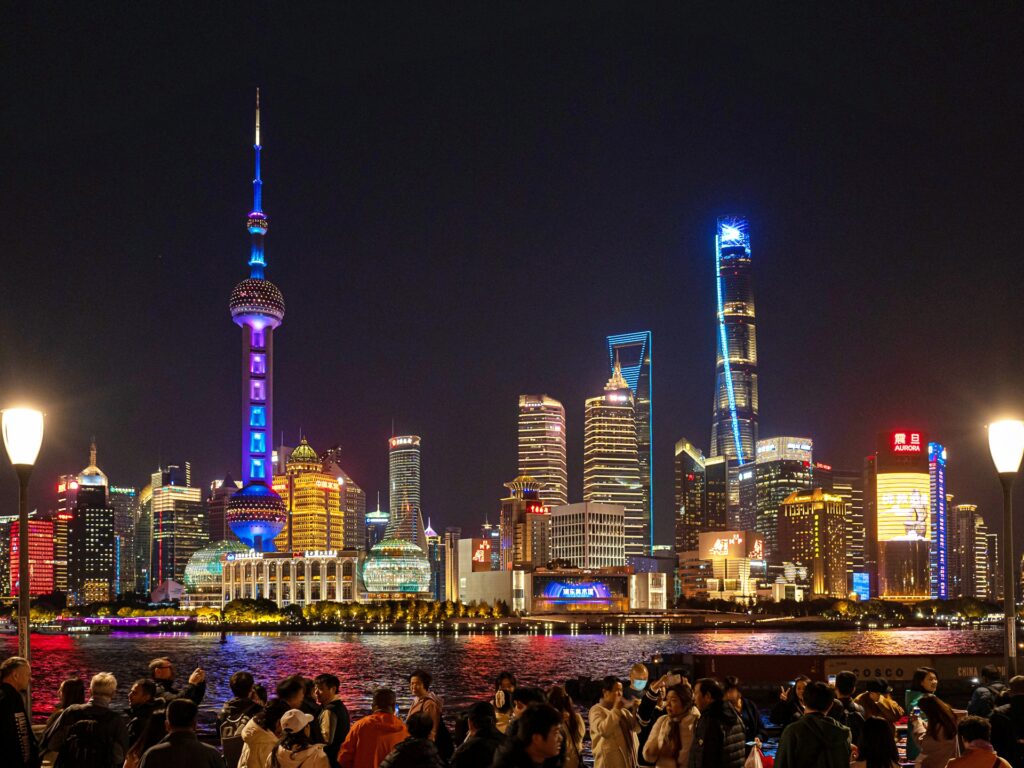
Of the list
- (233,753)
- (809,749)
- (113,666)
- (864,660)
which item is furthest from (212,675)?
(809,749)

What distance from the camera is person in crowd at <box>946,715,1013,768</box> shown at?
10484 millimetres

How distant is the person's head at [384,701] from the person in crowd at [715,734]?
3220 millimetres

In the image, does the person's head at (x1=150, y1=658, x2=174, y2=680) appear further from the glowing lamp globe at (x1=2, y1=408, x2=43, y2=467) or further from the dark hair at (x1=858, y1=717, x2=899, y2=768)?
the dark hair at (x1=858, y1=717, x2=899, y2=768)

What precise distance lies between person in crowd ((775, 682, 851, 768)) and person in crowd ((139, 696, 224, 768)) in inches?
209

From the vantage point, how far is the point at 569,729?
499 inches

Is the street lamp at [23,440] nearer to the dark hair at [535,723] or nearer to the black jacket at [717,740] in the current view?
the black jacket at [717,740]

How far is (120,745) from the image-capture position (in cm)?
1160

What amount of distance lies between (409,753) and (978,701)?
10.1 metres

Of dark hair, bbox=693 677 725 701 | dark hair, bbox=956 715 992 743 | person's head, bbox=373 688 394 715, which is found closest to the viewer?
dark hair, bbox=956 715 992 743

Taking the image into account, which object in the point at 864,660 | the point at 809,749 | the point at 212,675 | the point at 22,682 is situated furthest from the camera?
the point at 212,675

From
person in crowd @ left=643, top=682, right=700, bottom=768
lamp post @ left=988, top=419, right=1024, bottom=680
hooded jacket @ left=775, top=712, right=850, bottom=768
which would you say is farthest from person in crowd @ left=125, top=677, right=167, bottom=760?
lamp post @ left=988, top=419, right=1024, bottom=680

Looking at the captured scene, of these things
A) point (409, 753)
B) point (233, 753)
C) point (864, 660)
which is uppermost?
point (409, 753)

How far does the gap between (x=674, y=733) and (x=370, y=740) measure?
3.20 metres

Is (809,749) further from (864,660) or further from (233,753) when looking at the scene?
→ (864,660)
